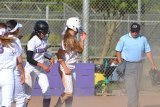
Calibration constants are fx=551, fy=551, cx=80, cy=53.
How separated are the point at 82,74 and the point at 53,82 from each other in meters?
0.75

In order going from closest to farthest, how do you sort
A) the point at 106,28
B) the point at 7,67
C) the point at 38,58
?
1. the point at 7,67
2. the point at 38,58
3. the point at 106,28

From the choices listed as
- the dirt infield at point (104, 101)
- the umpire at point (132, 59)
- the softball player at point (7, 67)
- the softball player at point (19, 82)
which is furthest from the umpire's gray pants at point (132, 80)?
the softball player at point (7, 67)

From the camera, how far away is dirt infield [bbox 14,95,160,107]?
12.2 metres

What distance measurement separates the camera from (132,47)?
1056 centimetres

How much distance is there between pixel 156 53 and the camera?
1603 centimetres

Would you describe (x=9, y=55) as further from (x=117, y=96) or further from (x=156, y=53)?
(x=156, y=53)

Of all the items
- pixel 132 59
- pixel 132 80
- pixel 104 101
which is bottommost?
pixel 104 101

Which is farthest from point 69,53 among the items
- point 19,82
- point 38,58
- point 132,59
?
point 132,59

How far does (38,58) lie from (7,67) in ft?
5.38

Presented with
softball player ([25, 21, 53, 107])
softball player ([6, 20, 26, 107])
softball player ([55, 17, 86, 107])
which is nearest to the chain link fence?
softball player ([25, 21, 53, 107])

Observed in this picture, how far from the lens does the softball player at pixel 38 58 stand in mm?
9578

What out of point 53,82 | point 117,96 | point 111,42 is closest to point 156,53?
point 111,42

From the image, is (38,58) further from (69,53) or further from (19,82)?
(19,82)

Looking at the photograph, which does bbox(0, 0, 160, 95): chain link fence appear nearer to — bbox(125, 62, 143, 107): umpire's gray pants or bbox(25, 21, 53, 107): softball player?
bbox(125, 62, 143, 107): umpire's gray pants
